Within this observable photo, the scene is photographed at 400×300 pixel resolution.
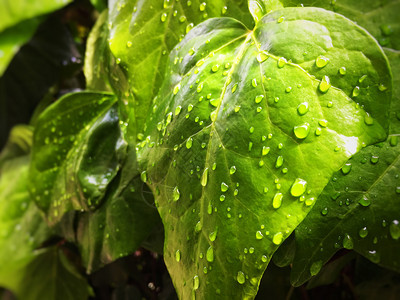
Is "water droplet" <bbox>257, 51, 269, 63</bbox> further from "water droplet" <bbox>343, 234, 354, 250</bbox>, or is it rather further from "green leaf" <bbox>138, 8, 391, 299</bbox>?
"water droplet" <bbox>343, 234, 354, 250</bbox>

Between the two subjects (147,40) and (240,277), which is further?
(147,40)

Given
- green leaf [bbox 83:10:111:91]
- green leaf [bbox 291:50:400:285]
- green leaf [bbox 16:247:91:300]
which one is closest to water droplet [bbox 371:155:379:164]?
green leaf [bbox 291:50:400:285]

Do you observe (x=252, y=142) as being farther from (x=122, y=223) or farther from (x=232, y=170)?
(x=122, y=223)

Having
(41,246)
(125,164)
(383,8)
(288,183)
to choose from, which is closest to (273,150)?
(288,183)

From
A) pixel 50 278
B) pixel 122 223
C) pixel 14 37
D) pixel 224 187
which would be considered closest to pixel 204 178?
pixel 224 187

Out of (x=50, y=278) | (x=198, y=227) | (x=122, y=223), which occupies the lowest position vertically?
(x=50, y=278)

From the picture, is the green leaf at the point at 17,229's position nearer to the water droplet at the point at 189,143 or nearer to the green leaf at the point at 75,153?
the green leaf at the point at 75,153

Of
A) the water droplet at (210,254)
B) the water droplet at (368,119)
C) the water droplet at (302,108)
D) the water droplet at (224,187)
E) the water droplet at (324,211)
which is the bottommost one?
the water droplet at (324,211)

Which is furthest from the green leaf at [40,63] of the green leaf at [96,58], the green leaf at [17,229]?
the green leaf at [96,58]
